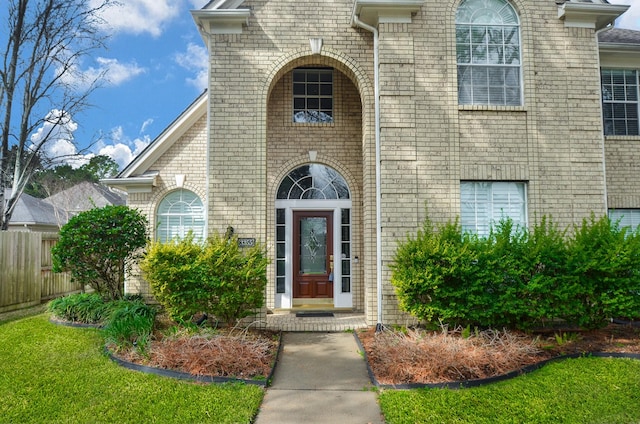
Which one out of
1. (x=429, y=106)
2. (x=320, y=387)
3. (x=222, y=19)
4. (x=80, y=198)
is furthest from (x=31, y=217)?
(x=320, y=387)

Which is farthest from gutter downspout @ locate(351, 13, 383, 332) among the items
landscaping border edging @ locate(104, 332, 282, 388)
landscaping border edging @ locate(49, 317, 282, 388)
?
landscaping border edging @ locate(104, 332, 282, 388)

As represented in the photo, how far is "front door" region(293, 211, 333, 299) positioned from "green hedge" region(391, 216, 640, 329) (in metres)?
3.08

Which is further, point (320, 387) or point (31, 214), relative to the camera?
point (31, 214)

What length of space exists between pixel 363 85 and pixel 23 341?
24.9 feet

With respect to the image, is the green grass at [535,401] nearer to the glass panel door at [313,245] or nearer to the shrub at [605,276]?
the shrub at [605,276]

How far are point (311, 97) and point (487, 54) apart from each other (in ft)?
12.8

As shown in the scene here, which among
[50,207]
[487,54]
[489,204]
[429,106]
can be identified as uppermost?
[487,54]

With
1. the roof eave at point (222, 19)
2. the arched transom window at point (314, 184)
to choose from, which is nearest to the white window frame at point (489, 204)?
the arched transom window at point (314, 184)

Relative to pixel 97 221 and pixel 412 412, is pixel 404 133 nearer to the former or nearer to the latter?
pixel 412 412

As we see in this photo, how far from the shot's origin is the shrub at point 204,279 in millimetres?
6789

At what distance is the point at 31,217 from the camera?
20.7m

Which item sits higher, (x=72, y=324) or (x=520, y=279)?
(x=520, y=279)

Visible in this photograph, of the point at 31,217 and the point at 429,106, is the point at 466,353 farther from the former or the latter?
the point at 31,217

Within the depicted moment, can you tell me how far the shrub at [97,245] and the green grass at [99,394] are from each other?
2688 mm
